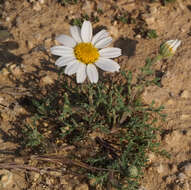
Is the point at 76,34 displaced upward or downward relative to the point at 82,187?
upward

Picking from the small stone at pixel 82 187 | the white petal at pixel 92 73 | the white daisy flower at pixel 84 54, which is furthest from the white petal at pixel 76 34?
the small stone at pixel 82 187

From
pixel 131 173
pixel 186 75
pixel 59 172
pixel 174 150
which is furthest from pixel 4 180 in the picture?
pixel 186 75

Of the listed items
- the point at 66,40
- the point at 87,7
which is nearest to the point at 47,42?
the point at 87,7

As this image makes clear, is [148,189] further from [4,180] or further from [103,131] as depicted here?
[4,180]

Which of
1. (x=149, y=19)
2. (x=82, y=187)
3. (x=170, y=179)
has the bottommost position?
(x=82, y=187)

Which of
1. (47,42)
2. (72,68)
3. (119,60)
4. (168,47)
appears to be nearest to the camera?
(72,68)

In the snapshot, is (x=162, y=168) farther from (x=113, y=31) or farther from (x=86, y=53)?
(x=113, y=31)
